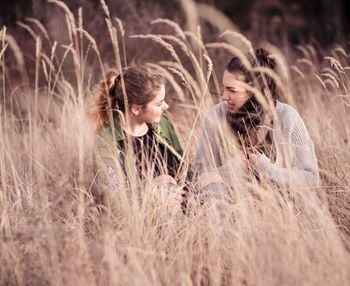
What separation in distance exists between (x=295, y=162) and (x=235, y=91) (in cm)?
55

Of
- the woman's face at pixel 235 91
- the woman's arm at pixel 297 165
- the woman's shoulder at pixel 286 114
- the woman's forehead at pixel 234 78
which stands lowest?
the woman's arm at pixel 297 165

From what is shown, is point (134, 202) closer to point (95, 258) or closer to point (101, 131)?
point (95, 258)

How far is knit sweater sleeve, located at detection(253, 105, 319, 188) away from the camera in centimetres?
206

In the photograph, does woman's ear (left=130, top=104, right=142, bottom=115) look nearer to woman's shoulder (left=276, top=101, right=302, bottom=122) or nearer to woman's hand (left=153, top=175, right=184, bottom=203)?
woman's hand (left=153, top=175, right=184, bottom=203)

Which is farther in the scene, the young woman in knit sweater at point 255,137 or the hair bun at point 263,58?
the hair bun at point 263,58

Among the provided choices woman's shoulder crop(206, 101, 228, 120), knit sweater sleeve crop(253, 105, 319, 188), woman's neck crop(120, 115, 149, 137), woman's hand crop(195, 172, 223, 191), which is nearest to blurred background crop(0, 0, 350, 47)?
woman's shoulder crop(206, 101, 228, 120)

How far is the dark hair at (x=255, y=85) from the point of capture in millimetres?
2271

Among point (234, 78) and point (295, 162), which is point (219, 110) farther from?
point (295, 162)

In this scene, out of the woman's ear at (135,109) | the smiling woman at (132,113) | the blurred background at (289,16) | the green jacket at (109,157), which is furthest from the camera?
the blurred background at (289,16)

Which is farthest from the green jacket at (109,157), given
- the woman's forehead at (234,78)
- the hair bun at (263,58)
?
the hair bun at (263,58)

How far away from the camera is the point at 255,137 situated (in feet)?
7.99

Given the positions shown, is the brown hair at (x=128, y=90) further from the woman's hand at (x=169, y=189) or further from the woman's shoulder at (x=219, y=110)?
the woman's hand at (x=169, y=189)

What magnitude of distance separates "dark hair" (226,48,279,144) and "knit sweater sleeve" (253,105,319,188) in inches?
6.6

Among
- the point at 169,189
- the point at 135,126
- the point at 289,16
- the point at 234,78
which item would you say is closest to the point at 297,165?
the point at 234,78
